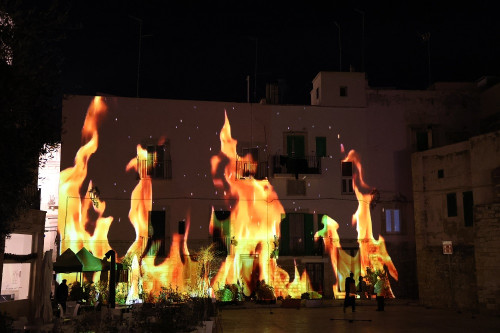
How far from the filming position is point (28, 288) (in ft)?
56.1

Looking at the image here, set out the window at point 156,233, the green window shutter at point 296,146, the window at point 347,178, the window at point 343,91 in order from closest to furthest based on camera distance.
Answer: the window at point 156,233 < the green window shutter at point 296,146 < the window at point 347,178 < the window at point 343,91

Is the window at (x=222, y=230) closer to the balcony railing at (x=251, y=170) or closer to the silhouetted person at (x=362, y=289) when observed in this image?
the balcony railing at (x=251, y=170)

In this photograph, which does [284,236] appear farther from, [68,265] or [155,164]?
[68,265]

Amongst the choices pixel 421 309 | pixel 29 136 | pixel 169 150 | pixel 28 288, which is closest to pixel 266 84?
pixel 169 150

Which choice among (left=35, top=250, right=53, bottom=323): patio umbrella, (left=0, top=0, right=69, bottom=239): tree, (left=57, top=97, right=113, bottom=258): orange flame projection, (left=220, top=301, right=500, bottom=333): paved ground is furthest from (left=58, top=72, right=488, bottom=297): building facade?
(left=0, top=0, right=69, bottom=239): tree

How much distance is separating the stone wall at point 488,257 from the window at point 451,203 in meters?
2.09

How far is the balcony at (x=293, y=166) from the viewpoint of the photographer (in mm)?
26844

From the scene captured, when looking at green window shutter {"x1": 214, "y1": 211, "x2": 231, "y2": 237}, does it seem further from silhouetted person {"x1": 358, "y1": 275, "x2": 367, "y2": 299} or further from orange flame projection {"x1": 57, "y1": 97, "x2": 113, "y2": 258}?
silhouetted person {"x1": 358, "y1": 275, "x2": 367, "y2": 299}

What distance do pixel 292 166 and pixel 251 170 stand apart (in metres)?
1.99

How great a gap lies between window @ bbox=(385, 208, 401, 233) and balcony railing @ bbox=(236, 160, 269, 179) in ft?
20.9

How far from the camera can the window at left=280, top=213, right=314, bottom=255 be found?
26656 millimetres

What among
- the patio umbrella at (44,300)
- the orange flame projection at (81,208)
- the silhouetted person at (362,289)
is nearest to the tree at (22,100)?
the patio umbrella at (44,300)

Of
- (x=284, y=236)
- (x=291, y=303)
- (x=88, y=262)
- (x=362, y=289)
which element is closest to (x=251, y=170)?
(x=284, y=236)

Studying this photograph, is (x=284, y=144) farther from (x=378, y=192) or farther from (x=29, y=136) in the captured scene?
(x=29, y=136)
